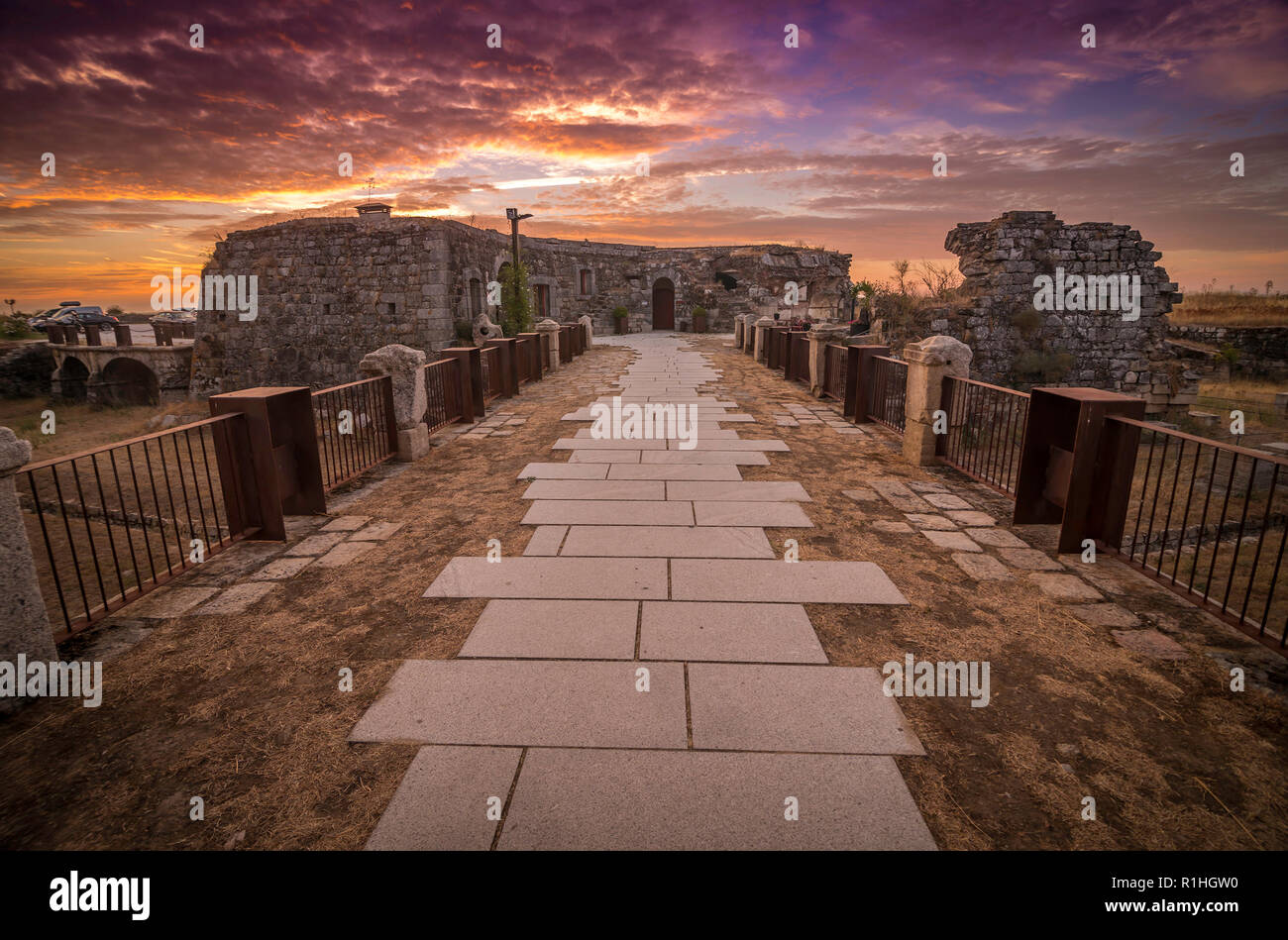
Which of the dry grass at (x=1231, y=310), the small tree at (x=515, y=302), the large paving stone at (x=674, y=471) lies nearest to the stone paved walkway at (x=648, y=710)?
the large paving stone at (x=674, y=471)

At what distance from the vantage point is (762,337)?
17031 mm

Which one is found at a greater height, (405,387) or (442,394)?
(405,387)

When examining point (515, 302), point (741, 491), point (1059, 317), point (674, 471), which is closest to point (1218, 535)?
point (741, 491)

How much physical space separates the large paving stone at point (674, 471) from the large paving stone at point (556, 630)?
8.78 feet

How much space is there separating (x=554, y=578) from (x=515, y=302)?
16.1m

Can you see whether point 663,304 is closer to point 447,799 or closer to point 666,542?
point 666,542

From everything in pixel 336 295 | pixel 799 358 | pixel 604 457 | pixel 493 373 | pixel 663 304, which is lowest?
pixel 604 457

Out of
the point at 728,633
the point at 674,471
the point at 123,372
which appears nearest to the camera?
the point at 728,633

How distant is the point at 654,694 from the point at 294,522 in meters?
3.79

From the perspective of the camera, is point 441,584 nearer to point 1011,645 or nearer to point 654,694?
point 654,694

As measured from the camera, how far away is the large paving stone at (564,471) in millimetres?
6285

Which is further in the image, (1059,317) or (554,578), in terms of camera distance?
(1059,317)

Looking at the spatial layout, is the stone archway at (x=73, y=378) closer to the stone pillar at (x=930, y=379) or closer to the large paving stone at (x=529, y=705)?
the large paving stone at (x=529, y=705)
